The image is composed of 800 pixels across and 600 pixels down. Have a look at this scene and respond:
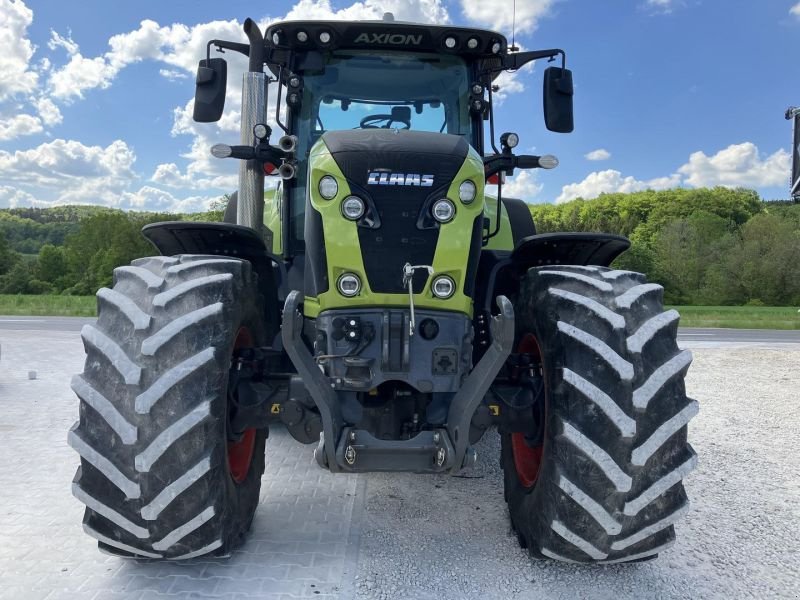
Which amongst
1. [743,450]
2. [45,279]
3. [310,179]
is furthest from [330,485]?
[45,279]

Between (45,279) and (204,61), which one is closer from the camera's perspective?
(204,61)

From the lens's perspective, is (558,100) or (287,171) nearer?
(287,171)

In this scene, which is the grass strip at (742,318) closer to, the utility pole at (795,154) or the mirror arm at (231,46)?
the utility pole at (795,154)

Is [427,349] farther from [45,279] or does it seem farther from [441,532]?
[45,279]

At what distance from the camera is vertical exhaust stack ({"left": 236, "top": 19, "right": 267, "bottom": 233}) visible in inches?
181

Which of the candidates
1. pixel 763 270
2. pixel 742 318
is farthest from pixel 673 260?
pixel 742 318

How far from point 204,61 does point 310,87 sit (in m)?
0.69

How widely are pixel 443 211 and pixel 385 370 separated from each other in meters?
0.81

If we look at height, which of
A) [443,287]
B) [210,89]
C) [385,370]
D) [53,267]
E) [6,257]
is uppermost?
[210,89]

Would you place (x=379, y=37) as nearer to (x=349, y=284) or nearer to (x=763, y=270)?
(x=349, y=284)

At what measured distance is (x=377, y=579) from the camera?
2986 mm

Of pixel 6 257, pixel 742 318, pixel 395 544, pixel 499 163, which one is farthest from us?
pixel 6 257

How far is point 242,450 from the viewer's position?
137 inches

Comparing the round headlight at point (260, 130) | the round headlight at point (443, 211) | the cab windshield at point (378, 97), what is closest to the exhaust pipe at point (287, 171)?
the round headlight at point (260, 130)
